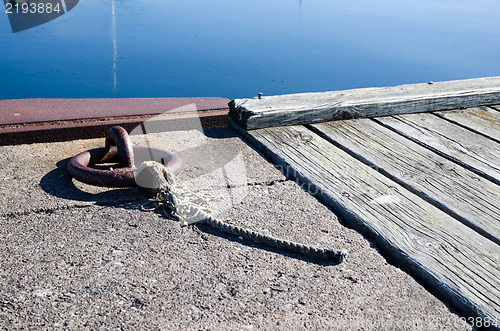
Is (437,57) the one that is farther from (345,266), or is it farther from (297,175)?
(345,266)

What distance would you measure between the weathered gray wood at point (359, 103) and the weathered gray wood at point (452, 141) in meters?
0.08

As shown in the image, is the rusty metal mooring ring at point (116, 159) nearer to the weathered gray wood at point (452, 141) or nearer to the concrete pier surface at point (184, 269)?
the concrete pier surface at point (184, 269)

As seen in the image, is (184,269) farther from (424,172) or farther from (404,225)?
(424,172)

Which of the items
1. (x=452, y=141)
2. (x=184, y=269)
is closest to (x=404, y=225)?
(x=184, y=269)

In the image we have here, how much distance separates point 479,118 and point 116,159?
1962 mm

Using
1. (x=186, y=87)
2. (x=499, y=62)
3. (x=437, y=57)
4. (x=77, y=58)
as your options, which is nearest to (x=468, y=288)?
(x=186, y=87)

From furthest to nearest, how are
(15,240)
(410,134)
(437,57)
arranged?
1. (437,57)
2. (410,134)
3. (15,240)

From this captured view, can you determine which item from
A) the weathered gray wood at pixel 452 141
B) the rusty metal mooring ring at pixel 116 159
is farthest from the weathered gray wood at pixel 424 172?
the rusty metal mooring ring at pixel 116 159

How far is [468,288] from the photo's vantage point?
1.37 m

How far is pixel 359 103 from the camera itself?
105 inches

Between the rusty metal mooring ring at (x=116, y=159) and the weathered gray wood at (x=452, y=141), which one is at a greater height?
the rusty metal mooring ring at (x=116, y=159)

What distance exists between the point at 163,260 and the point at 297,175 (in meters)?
0.75

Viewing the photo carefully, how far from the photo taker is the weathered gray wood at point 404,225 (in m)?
1.38

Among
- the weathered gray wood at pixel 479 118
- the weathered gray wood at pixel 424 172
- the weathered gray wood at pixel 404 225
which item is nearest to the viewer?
the weathered gray wood at pixel 404 225
